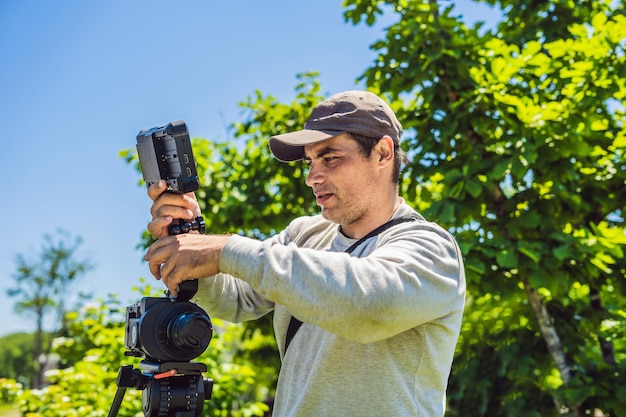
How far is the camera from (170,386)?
68.0 inches

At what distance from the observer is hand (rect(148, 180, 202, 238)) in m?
1.66

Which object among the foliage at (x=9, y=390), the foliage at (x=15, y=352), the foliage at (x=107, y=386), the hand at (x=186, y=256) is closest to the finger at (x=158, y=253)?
the hand at (x=186, y=256)

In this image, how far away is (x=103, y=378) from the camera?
16.4 ft

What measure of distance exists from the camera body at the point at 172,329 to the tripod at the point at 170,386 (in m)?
0.03

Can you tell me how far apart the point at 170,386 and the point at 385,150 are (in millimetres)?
973

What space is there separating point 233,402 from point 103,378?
1058 mm

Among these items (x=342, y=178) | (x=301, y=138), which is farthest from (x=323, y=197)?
(x=301, y=138)

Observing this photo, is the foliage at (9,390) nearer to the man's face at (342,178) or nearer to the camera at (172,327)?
the camera at (172,327)

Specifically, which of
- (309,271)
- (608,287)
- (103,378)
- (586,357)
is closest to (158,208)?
(309,271)

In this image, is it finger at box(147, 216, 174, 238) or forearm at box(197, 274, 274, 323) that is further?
forearm at box(197, 274, 274, 323)

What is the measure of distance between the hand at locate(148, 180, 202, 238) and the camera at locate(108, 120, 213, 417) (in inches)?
0.7

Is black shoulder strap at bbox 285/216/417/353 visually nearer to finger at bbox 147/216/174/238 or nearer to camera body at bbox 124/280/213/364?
camera body at bbox 124/280/213/364

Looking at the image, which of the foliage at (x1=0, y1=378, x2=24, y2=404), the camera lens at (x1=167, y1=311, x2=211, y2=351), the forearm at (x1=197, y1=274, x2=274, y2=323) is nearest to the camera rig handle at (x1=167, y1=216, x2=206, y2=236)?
the camera lens at (x1=167, y1=311, x2=211, y2=351)

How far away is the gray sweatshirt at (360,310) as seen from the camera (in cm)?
146
